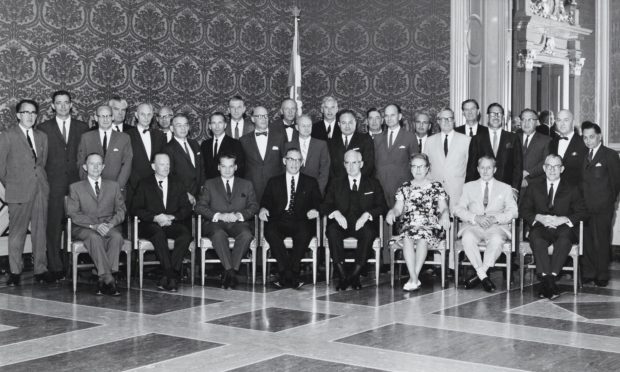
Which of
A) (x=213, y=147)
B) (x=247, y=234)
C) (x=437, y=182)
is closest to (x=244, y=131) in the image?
(x=213, y=147)

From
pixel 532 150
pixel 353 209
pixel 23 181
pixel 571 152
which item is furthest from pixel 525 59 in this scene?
pixel 23 181

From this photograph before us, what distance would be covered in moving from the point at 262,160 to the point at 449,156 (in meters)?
1.64

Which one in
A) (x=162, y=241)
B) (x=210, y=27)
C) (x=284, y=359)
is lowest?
(x=284, y=359)

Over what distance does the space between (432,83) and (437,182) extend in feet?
8.27

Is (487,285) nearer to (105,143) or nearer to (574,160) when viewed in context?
(574,160)

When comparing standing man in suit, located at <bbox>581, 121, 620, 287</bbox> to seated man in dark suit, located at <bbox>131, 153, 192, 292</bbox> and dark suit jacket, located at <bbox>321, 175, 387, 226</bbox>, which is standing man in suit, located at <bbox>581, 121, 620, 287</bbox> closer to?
dark suit jacket, located at <bbox>321, 175, 387, 226</bbox>

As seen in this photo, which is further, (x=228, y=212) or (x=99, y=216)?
(x=228, y=212)

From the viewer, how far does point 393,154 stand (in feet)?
25.0

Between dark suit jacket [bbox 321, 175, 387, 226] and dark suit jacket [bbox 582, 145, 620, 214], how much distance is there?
1.75m

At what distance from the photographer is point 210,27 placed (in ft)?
31.2

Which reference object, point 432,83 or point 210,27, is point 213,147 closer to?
point 210,27

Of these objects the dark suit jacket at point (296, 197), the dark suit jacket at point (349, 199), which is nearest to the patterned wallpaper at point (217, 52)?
the dark suit jacket at point (296, 197)

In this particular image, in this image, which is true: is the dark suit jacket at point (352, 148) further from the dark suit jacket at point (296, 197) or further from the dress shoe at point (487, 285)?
the dress shoe at point (487, 285)

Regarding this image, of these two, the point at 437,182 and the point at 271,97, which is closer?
the point at 437,182
